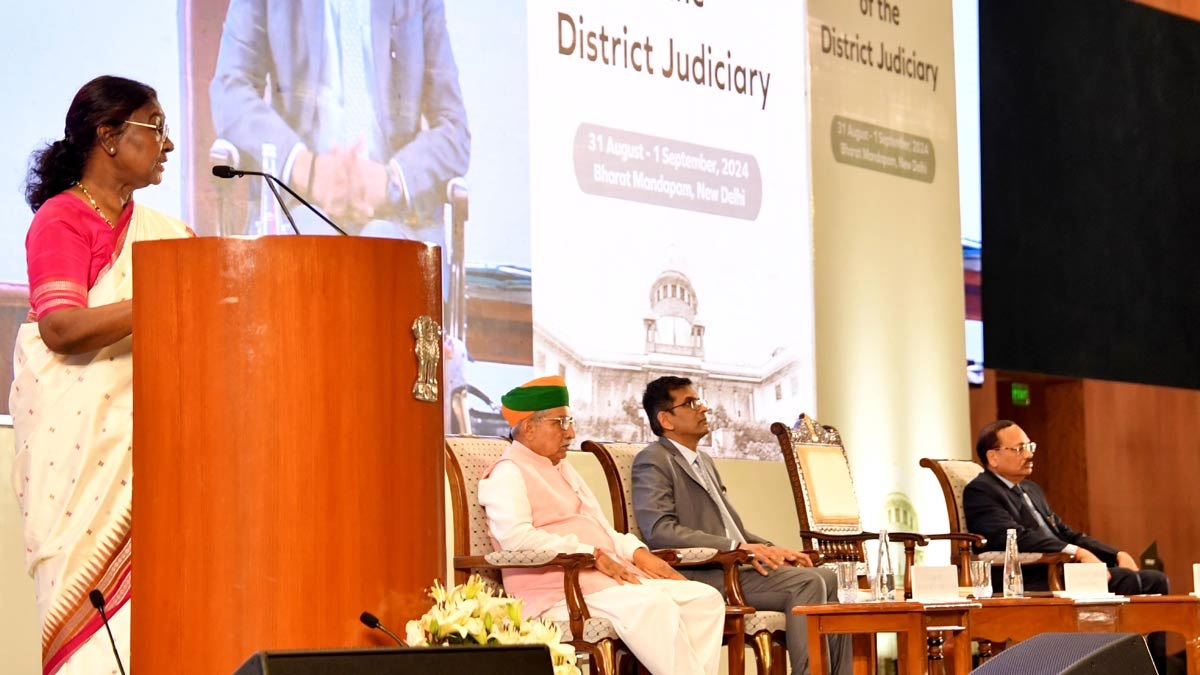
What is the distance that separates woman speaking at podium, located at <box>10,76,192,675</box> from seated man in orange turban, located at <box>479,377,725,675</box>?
6.28 feet

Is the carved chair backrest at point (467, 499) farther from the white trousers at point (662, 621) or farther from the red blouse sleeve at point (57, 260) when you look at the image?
the red blouse sleeve at point (57, 260)

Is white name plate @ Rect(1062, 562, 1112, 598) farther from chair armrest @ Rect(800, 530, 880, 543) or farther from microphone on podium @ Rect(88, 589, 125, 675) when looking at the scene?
microphone on podium @ Rect(88, 589, 125, 675)

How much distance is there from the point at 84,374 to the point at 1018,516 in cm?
472

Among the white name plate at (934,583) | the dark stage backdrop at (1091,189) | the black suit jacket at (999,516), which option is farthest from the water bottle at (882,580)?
the dark stage backdrop at (1091,189)

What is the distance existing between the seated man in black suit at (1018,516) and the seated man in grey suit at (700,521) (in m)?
Answer: 1.43

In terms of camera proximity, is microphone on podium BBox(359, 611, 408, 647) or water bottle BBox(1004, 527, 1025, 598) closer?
microphone on podium BBox(359, 611, 408, 647)

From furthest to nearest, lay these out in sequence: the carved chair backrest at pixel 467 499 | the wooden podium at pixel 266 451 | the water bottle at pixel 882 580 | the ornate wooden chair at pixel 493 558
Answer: the water bottle at pixel 882 580
the carved chair backrest at pixel 467 499
the ornate wooden chair at pixel 493 558
the wooden podium at pixel 266 451

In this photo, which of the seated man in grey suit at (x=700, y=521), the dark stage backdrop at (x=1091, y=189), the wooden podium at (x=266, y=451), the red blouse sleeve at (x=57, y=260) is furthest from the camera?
the dark stage backdrop at (x=1091, y=189)

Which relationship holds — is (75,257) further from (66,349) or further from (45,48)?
(45,48)

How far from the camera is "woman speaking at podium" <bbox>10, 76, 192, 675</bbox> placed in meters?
2.29

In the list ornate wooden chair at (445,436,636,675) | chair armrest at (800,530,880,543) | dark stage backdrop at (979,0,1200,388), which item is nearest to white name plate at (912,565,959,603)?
ornate wooden chair at (445,436,636,675)

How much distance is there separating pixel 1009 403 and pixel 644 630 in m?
5.55

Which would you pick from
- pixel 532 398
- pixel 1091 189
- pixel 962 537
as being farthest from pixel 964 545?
pixel 1091 189

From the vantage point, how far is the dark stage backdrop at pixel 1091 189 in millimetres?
8398
